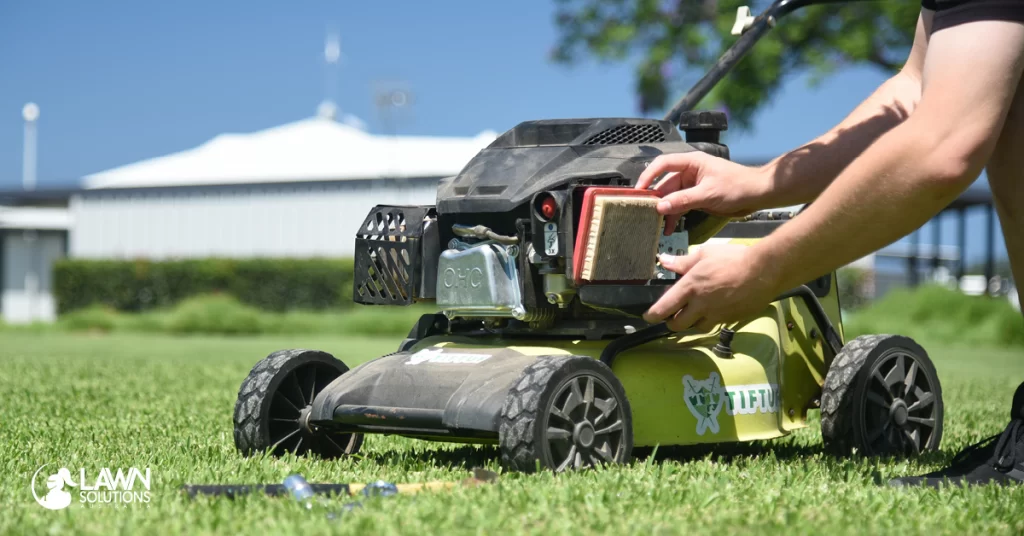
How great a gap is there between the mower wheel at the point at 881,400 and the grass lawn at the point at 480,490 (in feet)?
0.45

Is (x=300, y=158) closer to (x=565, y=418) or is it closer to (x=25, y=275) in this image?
(x=25, y=275)

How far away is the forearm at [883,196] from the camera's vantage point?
2.61m

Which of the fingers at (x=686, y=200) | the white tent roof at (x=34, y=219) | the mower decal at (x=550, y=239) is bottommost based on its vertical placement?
the white tent roof at (x=34, y=219)

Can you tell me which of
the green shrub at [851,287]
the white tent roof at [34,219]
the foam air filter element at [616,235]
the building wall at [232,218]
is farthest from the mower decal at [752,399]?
the white tent roof at [34,219]

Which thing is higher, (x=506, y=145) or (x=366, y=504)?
(x=506, y=145)

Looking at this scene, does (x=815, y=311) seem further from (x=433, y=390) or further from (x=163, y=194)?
(x=163, y=194)

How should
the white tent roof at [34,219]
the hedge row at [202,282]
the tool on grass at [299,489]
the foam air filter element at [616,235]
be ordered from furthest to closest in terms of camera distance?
the white tent roof at [34,219]
the hedge row at [202,282]
the foam air filter element at [616,235]
the tool on grass at [299,489]

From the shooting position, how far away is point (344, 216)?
33.8 metres

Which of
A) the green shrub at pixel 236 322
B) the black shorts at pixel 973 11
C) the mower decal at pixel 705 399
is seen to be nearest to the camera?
the black shorts at pixel 973 11

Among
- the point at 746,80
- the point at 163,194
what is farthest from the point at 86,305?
the point at 746,80

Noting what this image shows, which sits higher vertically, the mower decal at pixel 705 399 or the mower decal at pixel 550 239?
the mower decal at pixel 550 239

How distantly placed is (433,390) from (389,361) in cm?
36

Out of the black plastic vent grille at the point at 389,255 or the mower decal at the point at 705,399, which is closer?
the mower decal at the point at 705,399

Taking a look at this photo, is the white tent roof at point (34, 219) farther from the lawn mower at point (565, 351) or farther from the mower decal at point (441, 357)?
the mower decal at point (441, 357)
